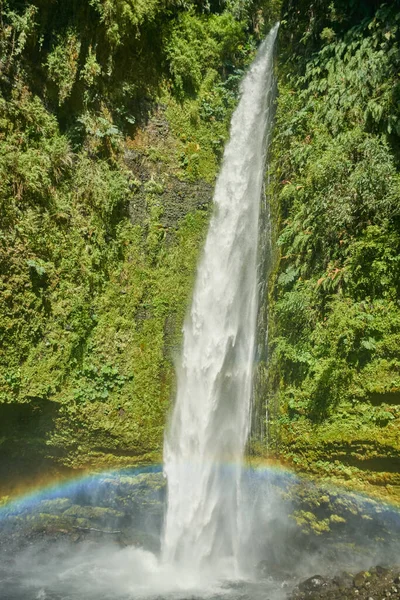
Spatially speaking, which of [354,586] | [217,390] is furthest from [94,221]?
[354,586]

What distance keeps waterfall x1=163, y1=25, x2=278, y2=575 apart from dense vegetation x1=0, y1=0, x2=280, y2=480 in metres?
0.41

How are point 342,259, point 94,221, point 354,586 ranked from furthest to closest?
point 94,221, point 342,259, point 354,586

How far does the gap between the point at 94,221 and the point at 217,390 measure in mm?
3941

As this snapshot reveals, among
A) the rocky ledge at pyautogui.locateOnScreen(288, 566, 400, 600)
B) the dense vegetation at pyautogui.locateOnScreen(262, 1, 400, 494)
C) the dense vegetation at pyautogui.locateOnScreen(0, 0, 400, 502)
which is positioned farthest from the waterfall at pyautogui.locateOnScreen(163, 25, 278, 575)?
the rocky ledge at pyautogui.locateOnScreen(288, 566, 400, 600)

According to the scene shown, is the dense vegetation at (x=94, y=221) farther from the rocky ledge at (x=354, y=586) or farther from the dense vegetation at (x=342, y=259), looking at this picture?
the rocky ledge at (x=354, y=586)

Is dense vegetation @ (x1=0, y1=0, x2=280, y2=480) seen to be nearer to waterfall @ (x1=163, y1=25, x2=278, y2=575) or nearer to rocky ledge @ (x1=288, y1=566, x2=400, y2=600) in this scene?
waterfall @ (x1=163, y1=25, x2=278, y2=575)

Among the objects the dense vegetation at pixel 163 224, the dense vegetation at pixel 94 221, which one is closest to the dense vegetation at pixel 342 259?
the dense vegetation at pixel 163 224

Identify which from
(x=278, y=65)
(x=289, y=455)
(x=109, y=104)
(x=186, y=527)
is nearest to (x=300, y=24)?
(x=278, y=65)

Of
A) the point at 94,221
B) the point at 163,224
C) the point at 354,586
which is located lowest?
the point at 354,586

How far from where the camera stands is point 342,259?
6281 millimetres

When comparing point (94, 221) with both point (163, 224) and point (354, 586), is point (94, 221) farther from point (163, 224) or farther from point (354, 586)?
point (354, 586)

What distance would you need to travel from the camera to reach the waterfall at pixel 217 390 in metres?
7.76

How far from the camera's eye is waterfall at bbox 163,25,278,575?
776cm

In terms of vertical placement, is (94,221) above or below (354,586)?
above
